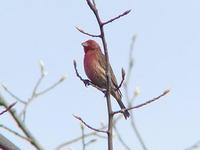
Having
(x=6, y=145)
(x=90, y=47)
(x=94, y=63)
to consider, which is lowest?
(x=94, y=63)

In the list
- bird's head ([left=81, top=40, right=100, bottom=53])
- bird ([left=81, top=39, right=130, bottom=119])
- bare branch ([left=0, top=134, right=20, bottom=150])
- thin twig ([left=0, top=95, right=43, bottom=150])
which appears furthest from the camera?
bird's head ([left=81, top=40, right=100, bottom=53])

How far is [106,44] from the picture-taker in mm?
3033

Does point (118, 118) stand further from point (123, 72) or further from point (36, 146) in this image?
point (36, 146)

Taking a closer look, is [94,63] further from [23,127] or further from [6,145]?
[23,127]

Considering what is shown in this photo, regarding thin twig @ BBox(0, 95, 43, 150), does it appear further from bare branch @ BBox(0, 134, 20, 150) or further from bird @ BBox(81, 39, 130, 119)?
bird @ BBox(81, 39, 130, 119)

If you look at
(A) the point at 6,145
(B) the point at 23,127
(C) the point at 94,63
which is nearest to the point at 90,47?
(C) the point at 94,63

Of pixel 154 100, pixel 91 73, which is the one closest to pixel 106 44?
pixel 154 100

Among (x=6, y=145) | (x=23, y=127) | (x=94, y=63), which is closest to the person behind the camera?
(x=23, y=127)

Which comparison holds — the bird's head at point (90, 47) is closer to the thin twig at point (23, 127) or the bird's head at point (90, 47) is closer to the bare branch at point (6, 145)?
the bare branch at point (6, 145)

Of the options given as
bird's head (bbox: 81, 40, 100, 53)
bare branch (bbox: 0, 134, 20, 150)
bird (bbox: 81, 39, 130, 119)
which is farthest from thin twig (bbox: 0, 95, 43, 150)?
bird's head (bbox: 81, 40, 100, 53)

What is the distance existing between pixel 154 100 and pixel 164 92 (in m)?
0.13

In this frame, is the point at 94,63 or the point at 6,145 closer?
the point at 6,145

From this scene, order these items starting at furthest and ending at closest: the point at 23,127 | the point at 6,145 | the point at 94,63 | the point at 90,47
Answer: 1. the point at 90,47
2. the point at 94,63
3. the point at 6,145
4. the point at 23,127

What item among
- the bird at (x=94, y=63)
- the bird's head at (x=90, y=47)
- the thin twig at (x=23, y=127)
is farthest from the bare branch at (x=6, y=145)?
the bird's head at (x=90, y=47)
